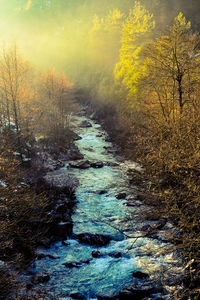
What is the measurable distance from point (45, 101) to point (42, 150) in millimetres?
13246

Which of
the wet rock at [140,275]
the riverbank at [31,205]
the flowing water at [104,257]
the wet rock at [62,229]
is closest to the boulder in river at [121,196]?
the flowing water at [104,257]

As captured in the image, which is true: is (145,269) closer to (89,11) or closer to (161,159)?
(161,159)

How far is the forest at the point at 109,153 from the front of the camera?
360 inches

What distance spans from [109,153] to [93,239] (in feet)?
55.7

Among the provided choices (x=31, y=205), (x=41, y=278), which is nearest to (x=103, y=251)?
(x=41, y=278)

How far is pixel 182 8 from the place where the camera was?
6216cm

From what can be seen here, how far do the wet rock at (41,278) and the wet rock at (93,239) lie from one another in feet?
10.2

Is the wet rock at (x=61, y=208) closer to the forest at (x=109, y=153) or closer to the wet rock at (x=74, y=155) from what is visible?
the forest at (x=109, y=153)

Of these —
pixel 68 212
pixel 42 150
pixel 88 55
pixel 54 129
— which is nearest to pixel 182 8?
pixel 88 55

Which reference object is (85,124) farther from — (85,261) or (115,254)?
(85,261)

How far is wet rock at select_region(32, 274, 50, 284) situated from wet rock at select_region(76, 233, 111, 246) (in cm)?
312

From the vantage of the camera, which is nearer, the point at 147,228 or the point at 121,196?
the point at 147,228

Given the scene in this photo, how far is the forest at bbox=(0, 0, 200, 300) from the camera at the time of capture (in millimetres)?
9156

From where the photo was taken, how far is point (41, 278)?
10164mm
